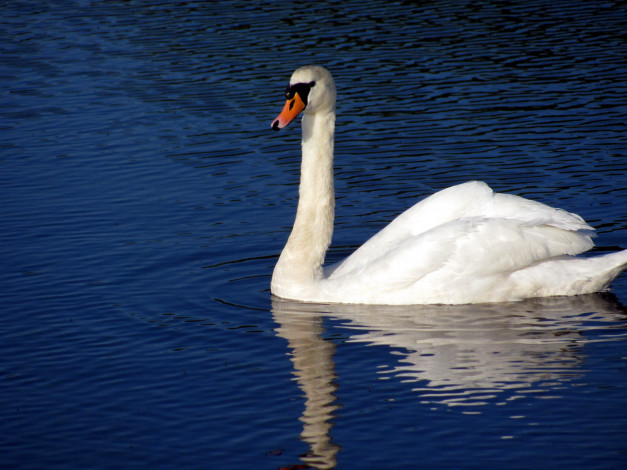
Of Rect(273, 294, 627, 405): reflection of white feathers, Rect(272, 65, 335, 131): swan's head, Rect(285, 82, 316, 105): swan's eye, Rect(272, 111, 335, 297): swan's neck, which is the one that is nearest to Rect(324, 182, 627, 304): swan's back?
Rect(273, 294, 627, 405): reflection of white feathers

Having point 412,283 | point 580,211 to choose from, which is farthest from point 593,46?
point 412,283

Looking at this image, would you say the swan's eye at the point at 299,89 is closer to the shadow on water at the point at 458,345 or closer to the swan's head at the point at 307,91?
the swan's head at the point at 307,91

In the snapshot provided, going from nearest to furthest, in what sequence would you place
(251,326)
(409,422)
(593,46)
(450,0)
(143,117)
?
(409,422)
(251,326)
(143,117)
(593,46)
(450,0)

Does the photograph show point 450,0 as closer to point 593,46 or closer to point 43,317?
point 593,46

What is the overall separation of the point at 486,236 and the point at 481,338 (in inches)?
49.6

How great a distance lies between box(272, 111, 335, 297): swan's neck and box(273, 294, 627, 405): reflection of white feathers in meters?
0.35

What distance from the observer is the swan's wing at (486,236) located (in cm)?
1073

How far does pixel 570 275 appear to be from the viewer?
1091cm

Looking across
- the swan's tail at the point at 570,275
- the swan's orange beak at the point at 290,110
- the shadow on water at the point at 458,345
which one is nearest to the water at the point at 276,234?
the shadow on water at the point at 458,345

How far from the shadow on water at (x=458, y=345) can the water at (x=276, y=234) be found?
1.2 inches

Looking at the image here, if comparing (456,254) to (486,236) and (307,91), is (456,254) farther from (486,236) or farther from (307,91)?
(307,91)

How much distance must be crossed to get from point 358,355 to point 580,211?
4.89 m

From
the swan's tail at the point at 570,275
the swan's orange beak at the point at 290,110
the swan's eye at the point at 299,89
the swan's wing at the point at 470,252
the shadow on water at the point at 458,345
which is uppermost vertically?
the swan's eye at the point at 299,89

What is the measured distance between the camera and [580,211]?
1345 cm
